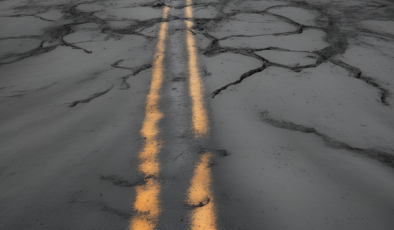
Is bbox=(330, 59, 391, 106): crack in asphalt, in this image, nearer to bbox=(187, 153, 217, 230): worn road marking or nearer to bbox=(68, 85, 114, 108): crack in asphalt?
bbox=(187, 153, 217, 230): worn road marking

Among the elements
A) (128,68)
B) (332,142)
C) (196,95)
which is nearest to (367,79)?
(332,142)

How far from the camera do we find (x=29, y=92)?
68.4 inches

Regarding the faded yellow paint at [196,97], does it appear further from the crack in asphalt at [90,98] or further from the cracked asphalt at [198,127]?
the crack in asphalt at [90,98]

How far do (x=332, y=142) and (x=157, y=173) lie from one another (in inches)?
32.7

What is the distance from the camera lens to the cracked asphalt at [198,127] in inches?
37.9

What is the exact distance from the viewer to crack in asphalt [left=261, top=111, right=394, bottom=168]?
1.17 m

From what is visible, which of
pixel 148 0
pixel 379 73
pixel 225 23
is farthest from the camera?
pixel 148 0

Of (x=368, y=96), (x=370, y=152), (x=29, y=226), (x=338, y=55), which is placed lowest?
(x=29, y=226)

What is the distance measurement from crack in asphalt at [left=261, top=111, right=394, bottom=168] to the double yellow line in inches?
13.9

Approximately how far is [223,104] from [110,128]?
66cm

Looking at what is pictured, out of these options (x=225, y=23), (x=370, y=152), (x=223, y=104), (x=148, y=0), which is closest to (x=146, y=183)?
(x=223, y=104)

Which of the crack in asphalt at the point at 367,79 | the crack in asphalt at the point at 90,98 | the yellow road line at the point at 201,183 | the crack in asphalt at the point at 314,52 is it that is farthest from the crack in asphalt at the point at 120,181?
the crack in asphalt at the point at 367,79

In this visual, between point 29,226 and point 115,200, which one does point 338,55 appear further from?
point 29,226

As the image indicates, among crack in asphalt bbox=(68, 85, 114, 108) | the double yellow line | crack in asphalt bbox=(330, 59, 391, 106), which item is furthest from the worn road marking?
crack in asphalt bbox=(330, 59, 391, 106)
